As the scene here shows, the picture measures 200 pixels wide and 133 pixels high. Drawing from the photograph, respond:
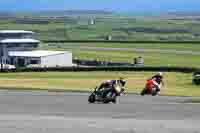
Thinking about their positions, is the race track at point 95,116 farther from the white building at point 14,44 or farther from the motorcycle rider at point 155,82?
the white building at point 14,44

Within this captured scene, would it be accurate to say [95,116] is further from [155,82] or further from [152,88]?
[152,88]

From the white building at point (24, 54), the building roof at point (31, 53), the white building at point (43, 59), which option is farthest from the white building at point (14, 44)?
the white building at point (43, 59)

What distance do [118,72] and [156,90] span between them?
81.3ft

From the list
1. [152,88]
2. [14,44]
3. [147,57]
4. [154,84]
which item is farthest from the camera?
[14,44]

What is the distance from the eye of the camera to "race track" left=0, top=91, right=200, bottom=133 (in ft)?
51.8

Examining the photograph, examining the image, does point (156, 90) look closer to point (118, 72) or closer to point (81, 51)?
point (118, 72)

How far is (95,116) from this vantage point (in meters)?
19.6

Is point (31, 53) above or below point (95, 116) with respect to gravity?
below

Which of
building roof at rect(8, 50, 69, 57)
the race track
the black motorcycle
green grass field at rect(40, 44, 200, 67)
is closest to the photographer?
the race track

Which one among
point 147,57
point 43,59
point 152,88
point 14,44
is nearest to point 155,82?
point 152,88

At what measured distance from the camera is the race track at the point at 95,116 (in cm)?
1577

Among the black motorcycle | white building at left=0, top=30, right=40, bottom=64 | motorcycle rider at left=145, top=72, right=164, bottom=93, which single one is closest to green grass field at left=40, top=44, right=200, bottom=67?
white building at left=0, top=30, right=40, bottom=64

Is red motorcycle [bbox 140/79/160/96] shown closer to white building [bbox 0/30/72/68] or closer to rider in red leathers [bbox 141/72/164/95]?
rider in red leathers [bbox 141/72/164/95]

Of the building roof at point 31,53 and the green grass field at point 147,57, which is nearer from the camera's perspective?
the green grass field at point 147,57
